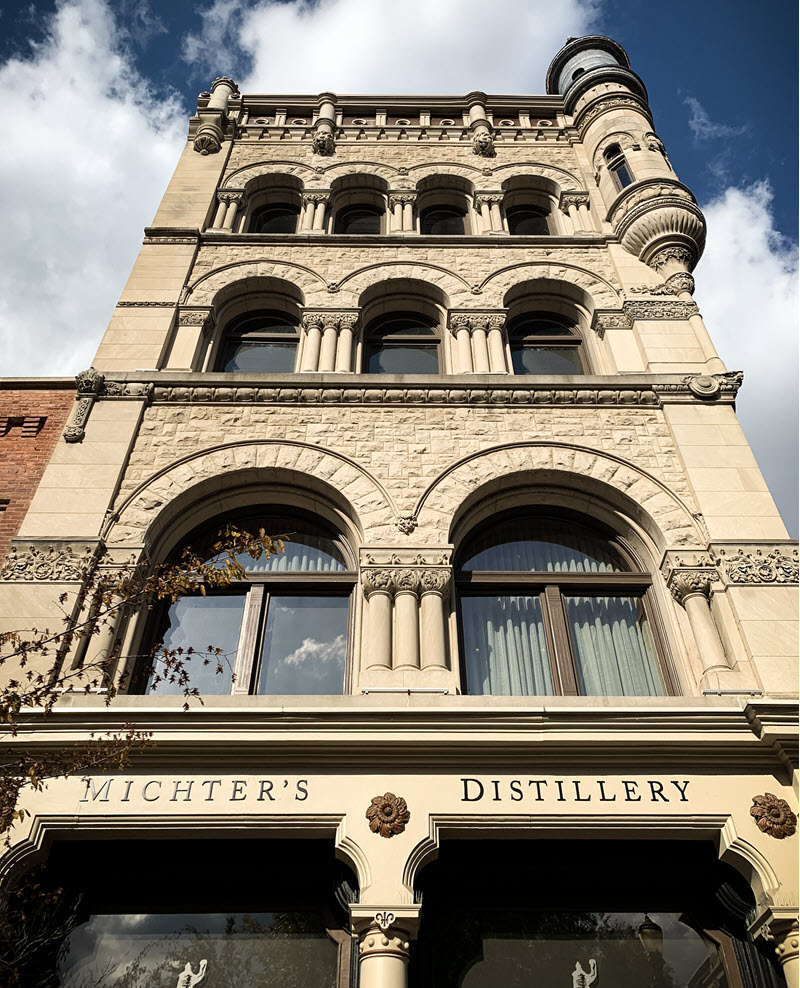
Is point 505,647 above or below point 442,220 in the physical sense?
below

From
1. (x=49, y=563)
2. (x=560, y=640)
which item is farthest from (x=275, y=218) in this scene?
(x=560, y=640)

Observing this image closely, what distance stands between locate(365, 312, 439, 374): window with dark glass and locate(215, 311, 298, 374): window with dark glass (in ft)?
4.66

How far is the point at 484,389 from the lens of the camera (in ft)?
39.6

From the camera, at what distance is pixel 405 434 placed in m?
11.5

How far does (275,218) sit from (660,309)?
28.8 feet

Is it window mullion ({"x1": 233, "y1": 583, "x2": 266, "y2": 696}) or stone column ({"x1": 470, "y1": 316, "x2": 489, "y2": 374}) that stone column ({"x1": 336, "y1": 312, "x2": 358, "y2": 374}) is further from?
window mullion ({"x1": 233, "y1": 583, "x2": 266, "y2": 696})

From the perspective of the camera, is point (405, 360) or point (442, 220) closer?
point (405, 360)

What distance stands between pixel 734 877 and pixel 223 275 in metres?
12.2

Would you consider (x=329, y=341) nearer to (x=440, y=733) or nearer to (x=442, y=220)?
(x=442, y=220)

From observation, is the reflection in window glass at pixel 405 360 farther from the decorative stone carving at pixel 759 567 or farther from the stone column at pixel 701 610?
the decorative stone carving at pixel 759 567

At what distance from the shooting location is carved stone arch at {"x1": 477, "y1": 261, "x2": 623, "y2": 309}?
14398 millimetres

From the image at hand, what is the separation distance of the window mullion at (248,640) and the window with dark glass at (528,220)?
10.7 meters

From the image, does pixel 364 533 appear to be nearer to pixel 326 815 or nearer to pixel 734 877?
pixel 326 815

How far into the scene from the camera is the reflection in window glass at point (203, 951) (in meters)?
7.46
